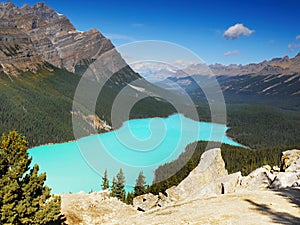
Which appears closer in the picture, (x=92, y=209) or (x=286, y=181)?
(x=286, y=181)

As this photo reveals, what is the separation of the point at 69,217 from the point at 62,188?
195 feet

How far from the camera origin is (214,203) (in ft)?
75.8

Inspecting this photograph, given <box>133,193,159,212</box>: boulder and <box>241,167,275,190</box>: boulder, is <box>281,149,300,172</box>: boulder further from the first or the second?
<box>133,193,159,212</box>: boulder

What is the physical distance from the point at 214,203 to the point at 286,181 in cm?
1005

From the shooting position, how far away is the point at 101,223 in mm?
28016

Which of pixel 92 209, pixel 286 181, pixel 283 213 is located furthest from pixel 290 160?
pixel 92 209

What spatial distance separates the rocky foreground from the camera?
19.2 metres

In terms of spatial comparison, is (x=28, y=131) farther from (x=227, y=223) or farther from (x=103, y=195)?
(x=227, y=223)

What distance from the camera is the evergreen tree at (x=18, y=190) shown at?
20453 mm

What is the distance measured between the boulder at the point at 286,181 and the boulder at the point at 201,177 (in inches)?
399

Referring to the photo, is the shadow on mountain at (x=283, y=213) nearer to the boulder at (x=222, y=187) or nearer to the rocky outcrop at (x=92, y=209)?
the boulder at (x=222, y=187)

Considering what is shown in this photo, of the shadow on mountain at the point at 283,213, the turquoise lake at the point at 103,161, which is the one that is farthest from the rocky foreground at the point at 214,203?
the turquoise lake at the point at 103,161

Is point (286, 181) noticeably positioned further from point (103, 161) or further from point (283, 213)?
point (103, 161)

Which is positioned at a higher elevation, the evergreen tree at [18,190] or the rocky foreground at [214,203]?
the evergreen tree at [18,190]
